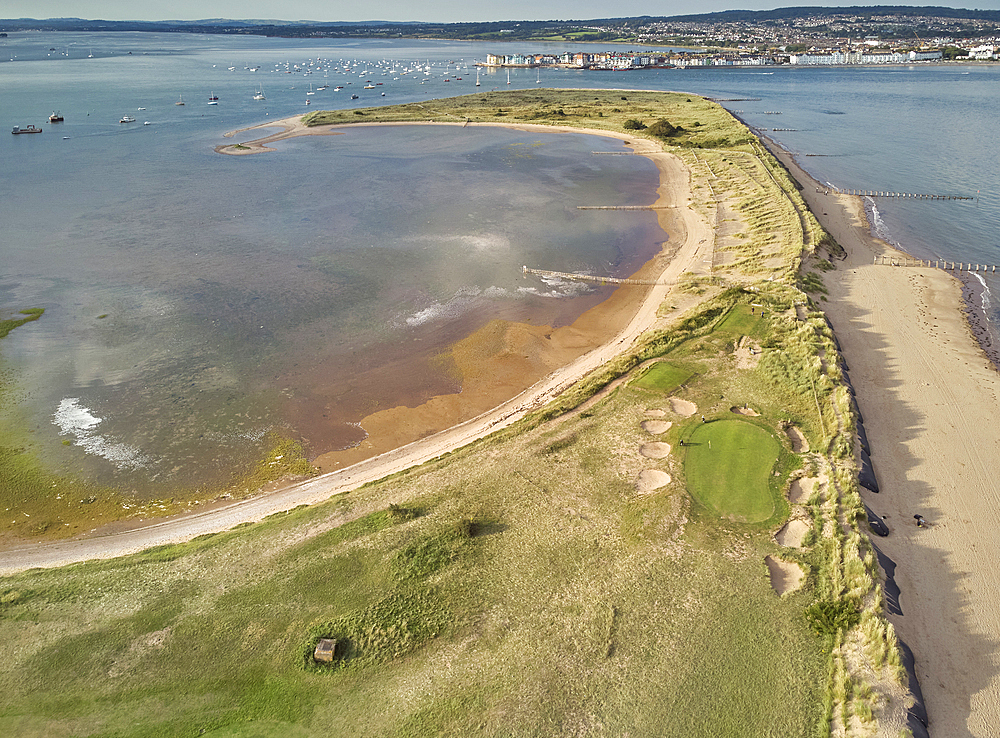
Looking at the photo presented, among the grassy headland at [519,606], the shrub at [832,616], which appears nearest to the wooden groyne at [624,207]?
the grassy headland at [519,606]

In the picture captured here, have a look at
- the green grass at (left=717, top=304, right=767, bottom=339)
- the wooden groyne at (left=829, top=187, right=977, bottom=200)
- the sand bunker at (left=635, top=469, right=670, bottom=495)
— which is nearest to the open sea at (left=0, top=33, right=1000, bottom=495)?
the wooden groyne at (left=829, top=187, right=977, bottom=200)

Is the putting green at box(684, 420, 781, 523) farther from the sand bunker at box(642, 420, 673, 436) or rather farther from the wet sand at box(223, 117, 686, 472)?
the wet sand at box(223, 117, 686, 472)

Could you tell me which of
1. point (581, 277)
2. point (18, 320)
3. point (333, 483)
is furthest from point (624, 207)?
point (18, 320)

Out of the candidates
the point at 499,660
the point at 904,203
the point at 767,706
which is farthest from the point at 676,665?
the point at 904,203

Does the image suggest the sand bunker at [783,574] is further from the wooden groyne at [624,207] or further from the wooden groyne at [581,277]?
the wooden groyne at [624,207]

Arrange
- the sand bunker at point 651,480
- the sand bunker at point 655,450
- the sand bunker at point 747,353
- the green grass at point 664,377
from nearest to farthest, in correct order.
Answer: the sand bunker at point 651,480 → the sand bunker at point 655,450 → the green grass at point 664,377 → the sand bunker at point 747,353

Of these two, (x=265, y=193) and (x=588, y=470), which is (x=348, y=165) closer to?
(x=265, y=193)

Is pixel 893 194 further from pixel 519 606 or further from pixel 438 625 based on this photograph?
pixel 438 625
